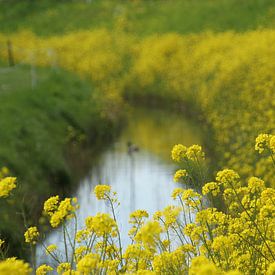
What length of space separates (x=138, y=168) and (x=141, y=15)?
17761 mm

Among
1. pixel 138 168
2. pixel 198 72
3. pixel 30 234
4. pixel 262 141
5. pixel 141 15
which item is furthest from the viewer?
pixel 141 15

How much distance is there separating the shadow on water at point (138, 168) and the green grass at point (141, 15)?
287 inches

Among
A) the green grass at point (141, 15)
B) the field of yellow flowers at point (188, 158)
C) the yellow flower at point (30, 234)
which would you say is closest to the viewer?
the field of yellow flowers at point (188, 158)

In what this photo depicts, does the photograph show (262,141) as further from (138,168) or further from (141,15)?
(141,15)

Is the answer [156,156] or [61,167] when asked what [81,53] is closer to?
[156,156]

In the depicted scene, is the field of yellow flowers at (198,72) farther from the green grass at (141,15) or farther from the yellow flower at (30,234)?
the yellow flower at (30,234)

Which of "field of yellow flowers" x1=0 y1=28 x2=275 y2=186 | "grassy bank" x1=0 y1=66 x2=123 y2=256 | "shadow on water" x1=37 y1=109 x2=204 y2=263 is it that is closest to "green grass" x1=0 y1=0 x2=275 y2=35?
"field of yellow flowers" x1=0 y1=28 x2=275 y2=186

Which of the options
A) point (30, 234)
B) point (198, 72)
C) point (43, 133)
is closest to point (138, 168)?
point (43, 133)

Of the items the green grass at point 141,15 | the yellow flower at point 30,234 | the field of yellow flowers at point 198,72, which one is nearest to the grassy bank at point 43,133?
the field of yellow flowers at point 198,72

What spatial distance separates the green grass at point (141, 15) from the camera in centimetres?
2505

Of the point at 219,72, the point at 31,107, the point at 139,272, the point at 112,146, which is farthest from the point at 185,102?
the point at 139,272

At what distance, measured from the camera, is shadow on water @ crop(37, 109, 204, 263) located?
9663mm

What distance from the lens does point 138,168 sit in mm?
13000

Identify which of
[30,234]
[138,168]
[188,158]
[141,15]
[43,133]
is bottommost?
[30,234]
